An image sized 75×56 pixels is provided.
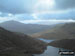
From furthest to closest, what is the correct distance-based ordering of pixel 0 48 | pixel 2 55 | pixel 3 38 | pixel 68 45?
1. pixel 68 45
2. pixel 3 38
3. pixel 0 48
4. pixel 2 55

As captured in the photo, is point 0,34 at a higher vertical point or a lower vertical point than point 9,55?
higher

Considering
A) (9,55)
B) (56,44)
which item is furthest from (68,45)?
(9,55)

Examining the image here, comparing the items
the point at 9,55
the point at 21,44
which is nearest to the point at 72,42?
the point at 21,44

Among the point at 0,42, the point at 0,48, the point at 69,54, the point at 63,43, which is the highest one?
the point at 63,43

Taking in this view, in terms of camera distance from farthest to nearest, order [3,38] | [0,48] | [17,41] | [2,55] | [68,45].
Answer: [68,45], [17,41], [3,38], [0,48], [2,55]

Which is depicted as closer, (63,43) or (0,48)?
(0,48)

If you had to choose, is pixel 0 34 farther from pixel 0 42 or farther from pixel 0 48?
pixel 0 48

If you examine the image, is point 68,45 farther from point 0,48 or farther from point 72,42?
point 0,48

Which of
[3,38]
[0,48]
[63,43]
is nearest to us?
[0,48]

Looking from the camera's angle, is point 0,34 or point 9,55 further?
point 0,34

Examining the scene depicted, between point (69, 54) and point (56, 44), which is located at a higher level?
point (56, 44)
